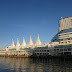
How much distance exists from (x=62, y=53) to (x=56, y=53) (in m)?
5.15

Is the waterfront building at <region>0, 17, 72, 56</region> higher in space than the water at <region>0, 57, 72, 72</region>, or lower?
higher

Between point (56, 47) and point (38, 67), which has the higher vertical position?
point (56, 47)

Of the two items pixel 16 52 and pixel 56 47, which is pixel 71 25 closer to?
pixel 56 47

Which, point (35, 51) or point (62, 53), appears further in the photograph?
point (35, 51)

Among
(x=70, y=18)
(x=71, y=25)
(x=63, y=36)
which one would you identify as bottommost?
(x=63, y=36)

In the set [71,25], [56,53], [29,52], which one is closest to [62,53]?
[56,53]

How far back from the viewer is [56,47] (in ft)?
329

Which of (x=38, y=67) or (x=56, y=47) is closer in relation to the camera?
(x=38, y=67)

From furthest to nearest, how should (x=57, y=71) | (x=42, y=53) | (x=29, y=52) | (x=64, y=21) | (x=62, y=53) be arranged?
(x=64, y=21) < (x=29, y=52) < (x=42, y=53) < (x=62, y=53) < (x=57, y=71)

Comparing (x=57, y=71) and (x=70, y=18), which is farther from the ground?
(x=70, y=18)

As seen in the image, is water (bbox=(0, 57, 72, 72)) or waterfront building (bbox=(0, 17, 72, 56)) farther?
waterfront building (bbox=(0, 17, 72, 56))

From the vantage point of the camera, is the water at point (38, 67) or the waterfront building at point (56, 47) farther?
the waterfront building at point (56, 47)

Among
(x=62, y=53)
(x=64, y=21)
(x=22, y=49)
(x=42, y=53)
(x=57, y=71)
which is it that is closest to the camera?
(x=57, y=71)

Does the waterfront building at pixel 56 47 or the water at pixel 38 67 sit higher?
the waterfront building at pixel 56 47
